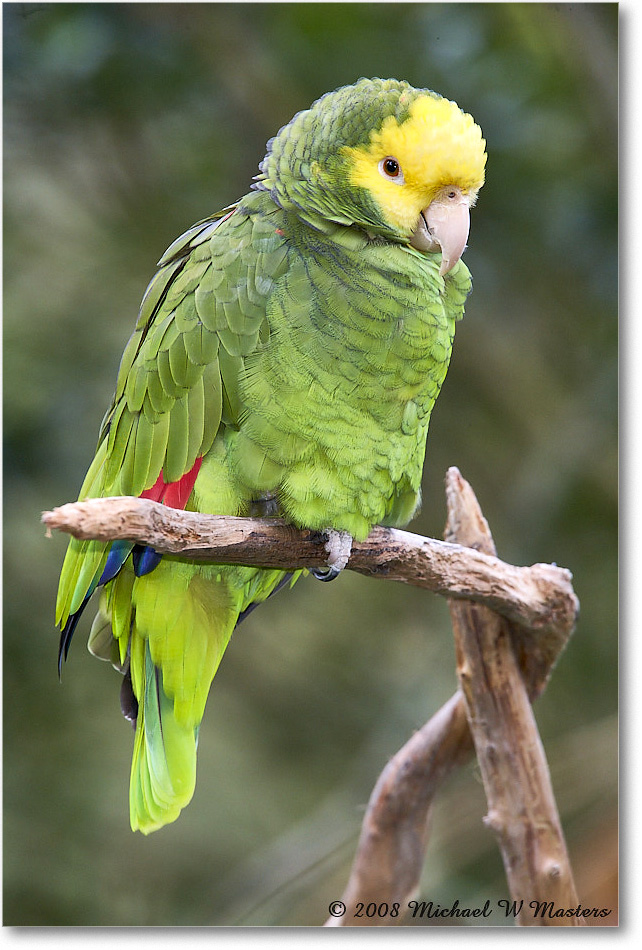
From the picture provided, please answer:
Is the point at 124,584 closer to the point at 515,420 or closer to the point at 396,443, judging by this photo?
the point at 396,443

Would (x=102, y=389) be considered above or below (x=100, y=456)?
above

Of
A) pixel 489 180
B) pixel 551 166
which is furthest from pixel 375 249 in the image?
pixel 551 166

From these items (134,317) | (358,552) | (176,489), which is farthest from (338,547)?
(134,317)

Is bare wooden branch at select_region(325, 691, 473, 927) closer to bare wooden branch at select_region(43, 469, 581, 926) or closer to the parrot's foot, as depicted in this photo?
bare wooden branch at select_region(43, 469, 581, 926)

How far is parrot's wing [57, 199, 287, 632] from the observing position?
126cm

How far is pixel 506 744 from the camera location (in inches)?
62.1

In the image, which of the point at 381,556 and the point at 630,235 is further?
the point at 630,235

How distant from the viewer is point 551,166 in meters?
1.71

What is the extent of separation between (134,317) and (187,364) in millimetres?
511

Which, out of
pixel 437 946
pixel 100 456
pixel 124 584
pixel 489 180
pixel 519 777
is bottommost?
pixel 437 946

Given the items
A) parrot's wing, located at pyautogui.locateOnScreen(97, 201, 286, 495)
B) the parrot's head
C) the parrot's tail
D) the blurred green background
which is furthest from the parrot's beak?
the parrot's tail

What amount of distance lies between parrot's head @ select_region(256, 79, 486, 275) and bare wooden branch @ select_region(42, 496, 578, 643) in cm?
46

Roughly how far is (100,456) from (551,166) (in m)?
1.06

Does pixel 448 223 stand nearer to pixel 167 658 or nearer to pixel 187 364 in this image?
pixel 187 364
